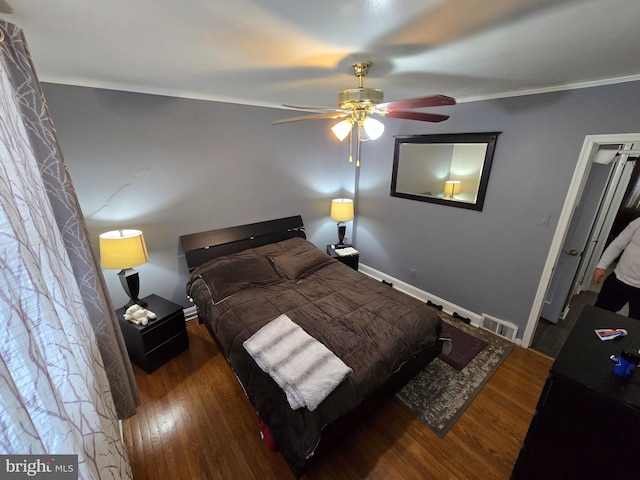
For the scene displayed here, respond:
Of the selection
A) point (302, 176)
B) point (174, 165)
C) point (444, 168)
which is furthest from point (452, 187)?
point (174, 165)

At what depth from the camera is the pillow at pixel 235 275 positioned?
8.06 feet

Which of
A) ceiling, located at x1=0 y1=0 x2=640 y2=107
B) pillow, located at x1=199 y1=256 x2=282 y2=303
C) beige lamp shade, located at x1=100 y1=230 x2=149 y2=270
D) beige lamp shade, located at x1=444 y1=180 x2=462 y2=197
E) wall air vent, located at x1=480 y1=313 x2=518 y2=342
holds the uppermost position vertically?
ceiling, located at x1=0 y1=0 x2=640 y2=107

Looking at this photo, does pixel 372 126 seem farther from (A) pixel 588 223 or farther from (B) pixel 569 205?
(A) pixel 588 223

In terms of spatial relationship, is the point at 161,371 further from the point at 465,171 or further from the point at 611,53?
the point at 611,53

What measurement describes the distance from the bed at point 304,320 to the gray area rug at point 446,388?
140 millimetres

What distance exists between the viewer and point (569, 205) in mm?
2182

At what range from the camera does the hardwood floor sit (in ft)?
5.26

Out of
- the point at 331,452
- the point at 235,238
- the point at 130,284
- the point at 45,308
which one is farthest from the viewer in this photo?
the point at 235,238

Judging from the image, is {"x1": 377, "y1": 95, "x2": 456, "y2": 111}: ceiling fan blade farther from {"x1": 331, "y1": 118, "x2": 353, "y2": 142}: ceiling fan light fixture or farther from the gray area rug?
the gray area rug

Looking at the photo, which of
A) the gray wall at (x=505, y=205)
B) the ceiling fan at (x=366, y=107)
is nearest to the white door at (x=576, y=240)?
the gray wall at (x=505, y=205)

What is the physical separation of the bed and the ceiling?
1.71m

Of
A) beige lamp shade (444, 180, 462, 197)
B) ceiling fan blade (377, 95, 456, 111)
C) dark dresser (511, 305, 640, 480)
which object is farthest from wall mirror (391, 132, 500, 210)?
dark dresser (511, 305, 640, 480)

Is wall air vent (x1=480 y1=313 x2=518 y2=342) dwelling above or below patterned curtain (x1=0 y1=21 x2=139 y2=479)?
below

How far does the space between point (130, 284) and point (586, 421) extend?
123 inches
